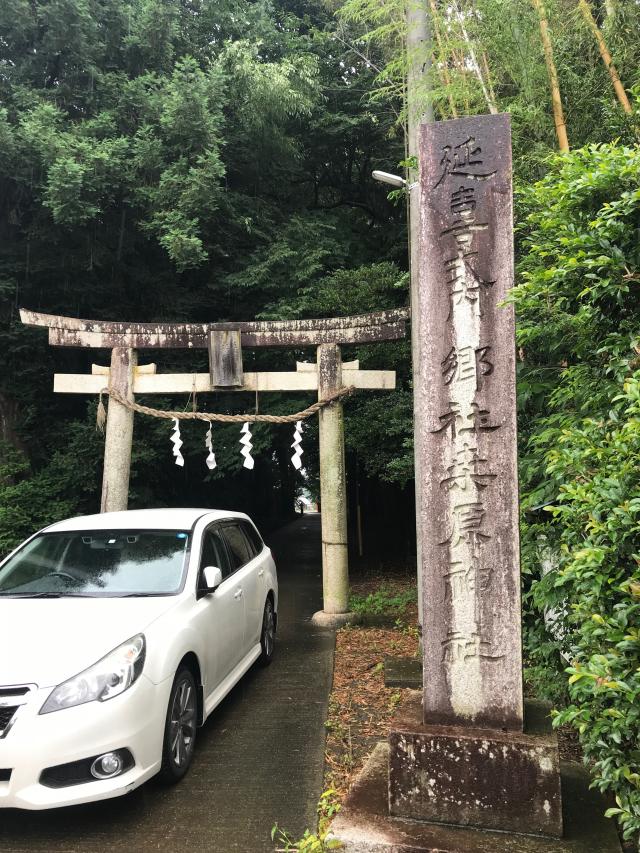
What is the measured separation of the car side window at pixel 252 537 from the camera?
6.17m

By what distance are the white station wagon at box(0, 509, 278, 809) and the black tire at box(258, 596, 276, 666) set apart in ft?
1.34

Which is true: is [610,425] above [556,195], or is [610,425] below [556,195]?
below

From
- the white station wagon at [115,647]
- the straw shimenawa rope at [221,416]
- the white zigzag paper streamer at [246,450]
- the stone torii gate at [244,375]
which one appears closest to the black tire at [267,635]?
the white station wagon at [115,647]

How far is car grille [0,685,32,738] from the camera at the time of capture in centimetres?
296

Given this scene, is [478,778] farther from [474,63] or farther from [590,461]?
[474,63]

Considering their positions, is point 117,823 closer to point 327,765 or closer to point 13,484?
point 327,765

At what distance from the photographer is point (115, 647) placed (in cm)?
332

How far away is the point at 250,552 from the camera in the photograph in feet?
19.7

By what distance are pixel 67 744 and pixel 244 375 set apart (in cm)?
563

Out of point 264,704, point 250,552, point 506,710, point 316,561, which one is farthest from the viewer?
point 316,561

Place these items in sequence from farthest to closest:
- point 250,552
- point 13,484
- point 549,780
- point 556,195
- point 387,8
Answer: point 13,484 → point 387,8 → point 250,552 → point 556,195 → point 549,780

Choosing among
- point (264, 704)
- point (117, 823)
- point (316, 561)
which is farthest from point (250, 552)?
point (316, 561)

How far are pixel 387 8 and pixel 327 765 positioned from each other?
710cm

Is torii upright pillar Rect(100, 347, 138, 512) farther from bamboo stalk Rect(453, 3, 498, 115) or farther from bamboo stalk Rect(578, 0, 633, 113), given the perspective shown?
bamboo stalk Rect(578, 0, 633, 113)
